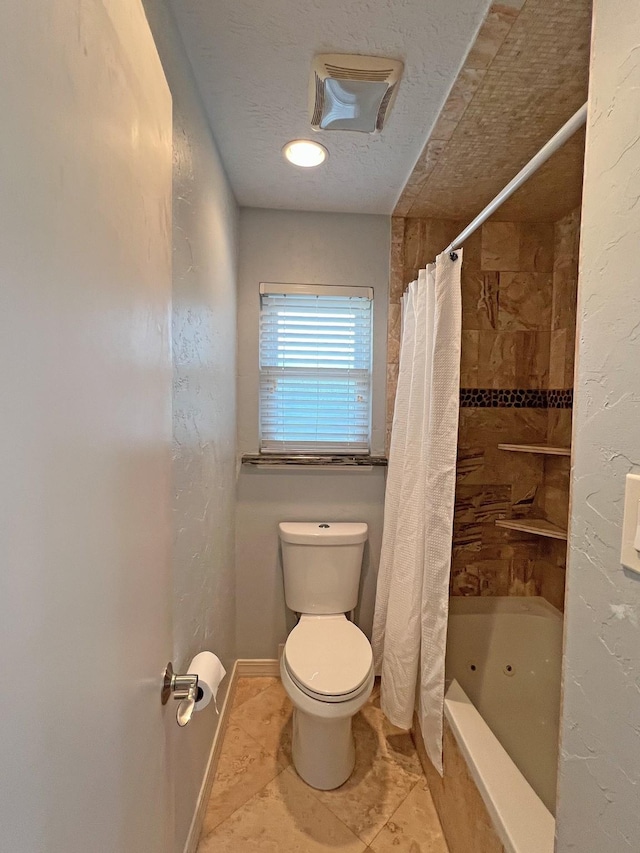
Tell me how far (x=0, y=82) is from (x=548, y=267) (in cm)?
229

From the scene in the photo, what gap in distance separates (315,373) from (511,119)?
126 cm

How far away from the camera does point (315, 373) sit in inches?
86.0

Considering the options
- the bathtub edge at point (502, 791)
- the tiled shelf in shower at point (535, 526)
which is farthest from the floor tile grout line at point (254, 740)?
the tiled shelf in shower at point (535, 526)

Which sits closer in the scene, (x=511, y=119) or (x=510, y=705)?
(x=511, y=119)

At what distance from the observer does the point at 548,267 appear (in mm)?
2086

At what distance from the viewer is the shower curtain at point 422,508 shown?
4.93 feet

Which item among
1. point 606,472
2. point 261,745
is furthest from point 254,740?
point 606,472

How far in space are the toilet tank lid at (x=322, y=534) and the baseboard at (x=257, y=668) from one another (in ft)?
2.29

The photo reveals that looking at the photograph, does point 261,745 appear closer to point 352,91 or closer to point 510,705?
point 510,705

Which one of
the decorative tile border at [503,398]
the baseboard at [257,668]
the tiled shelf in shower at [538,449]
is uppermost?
the decorative tile border at [503,398]

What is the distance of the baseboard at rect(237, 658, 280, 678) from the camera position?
7.20ft

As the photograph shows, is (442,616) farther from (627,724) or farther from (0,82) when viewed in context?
(0,82)

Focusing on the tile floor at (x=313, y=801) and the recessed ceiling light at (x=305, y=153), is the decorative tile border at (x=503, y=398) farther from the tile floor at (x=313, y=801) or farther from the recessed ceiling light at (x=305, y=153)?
the tile floor at (x=313, y=801)

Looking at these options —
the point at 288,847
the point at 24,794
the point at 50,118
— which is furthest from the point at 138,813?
the point at 288,847
